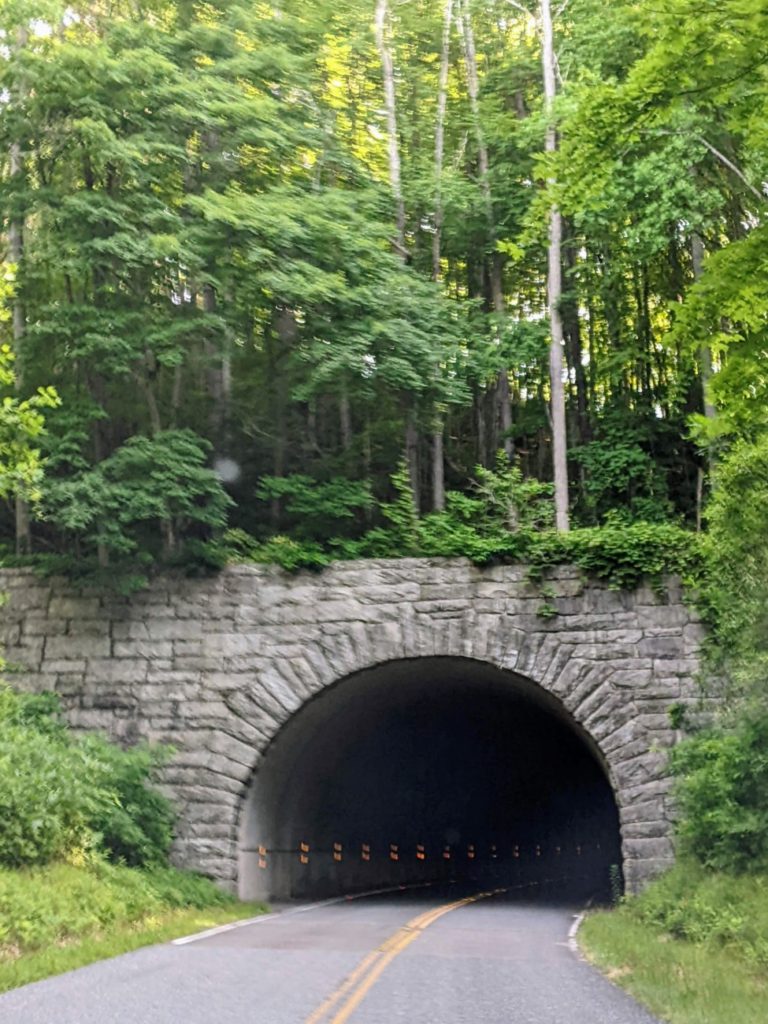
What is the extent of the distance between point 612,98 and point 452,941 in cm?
944

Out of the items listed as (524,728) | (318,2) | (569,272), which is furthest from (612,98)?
(524,728)

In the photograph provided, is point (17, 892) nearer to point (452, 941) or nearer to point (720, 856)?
point (452, 941)

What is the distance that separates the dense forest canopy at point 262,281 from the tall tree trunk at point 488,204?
34 centimetres

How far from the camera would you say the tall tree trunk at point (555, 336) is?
21.1 meters

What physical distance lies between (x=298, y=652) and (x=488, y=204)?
12892 mm

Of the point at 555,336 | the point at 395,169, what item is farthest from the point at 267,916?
the point at 395,169

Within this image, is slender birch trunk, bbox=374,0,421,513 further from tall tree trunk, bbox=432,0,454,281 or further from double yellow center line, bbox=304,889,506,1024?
double yellow center line, bbox=304,889,506,1024

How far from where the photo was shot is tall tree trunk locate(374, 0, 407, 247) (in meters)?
24.7

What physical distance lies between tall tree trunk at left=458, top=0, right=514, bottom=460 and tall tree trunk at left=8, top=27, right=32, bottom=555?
10516 millimetres

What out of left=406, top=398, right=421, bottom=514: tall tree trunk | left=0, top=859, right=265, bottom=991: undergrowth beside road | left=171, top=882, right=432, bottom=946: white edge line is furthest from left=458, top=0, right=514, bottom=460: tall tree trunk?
left=0, top=859, right=265, bottom=991: undergrowth beside road

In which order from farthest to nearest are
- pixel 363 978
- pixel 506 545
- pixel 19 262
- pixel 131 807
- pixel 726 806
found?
pixel 19 262 → pixel 506 545 → pixel 131 807 → pixel 726 806 → pixel 363 978

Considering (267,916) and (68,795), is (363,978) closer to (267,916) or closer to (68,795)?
(68,795)

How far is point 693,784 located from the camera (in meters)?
15.2

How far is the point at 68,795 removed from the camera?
13859mm
